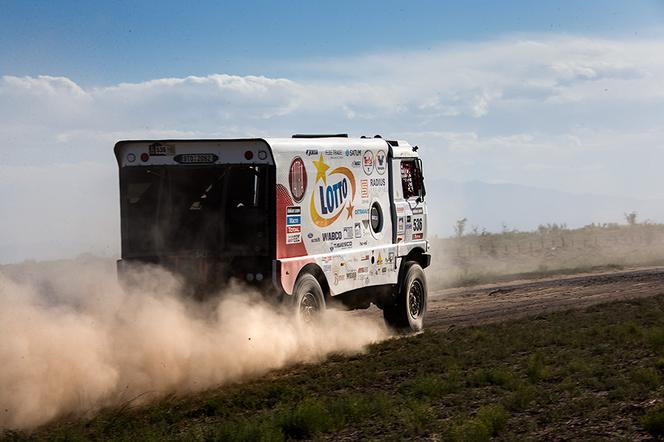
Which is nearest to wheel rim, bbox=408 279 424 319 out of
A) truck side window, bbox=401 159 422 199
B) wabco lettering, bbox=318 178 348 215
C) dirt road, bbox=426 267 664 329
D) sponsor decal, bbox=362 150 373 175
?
dirt road, bbox=426 267 664 329

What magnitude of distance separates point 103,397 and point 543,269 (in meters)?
25.9

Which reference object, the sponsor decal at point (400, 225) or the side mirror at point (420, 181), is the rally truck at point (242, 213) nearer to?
the sponsor decal at point (400, 225)

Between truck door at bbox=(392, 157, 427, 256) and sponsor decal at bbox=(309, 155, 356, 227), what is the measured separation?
5.12 feet

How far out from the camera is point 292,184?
1347cm

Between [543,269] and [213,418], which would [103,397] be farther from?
[543,269]

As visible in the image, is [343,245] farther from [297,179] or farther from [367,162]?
[297,179]

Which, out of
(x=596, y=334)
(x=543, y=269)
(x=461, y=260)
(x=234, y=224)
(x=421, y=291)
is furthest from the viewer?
(x=461, y=260)

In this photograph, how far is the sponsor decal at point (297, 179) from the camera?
13461mm

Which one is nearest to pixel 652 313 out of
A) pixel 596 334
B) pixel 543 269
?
pixel 596 334

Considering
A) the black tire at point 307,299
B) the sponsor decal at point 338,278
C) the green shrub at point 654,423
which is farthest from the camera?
the sponsor decal at point 338,278

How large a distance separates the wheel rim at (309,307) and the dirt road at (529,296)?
377cm

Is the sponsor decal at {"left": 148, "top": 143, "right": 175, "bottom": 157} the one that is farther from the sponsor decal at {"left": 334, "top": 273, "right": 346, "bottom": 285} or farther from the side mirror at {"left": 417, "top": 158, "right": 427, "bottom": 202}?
the side mirror at {"left": 417, "top": 158, "right": 427, "bottom": 202}

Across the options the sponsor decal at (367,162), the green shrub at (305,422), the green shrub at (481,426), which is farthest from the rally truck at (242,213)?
the green shrub at (481,426)

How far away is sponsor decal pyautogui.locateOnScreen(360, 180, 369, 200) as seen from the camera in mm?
15422
